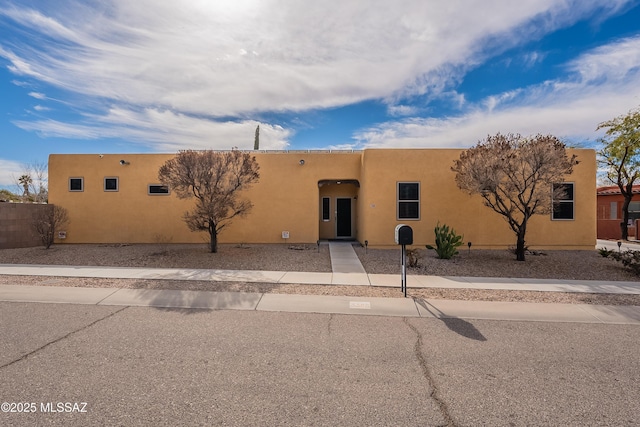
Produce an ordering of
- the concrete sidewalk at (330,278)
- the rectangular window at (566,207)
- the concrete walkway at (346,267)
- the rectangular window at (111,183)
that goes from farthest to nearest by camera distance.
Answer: the rectangular window at (111,183) < the rectangular window at (566,207) < the concrete walkway at (346,267) < the concrete sidewalk at (330,278)

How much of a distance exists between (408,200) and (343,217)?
3.97m

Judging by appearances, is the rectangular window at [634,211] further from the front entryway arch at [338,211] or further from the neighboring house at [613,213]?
the front entryway arch at [338,211]

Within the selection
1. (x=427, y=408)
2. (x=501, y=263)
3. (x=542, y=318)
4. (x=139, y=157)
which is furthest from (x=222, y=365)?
(x=139, y=157)

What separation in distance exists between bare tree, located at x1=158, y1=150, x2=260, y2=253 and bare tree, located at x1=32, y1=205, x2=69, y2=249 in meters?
5.68

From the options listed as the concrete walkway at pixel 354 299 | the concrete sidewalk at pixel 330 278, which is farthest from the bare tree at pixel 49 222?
the concrete walkway at pixel 354 299

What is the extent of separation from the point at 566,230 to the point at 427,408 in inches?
523

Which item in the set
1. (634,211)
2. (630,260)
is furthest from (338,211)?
(634,211)

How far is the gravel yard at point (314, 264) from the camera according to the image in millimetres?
7078

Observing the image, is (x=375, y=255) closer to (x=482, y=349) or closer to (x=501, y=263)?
(x=501, y=263)

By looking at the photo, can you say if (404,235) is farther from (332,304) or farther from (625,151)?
(625,151)

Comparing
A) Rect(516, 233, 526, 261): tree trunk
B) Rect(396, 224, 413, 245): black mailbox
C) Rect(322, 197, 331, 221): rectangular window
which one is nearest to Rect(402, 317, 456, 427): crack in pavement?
Rect(396, 224, 413, 245): black mailbox

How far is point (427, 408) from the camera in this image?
3023 mm

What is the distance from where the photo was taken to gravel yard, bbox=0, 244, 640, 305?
23.2 feet

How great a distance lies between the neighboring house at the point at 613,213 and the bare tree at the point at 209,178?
75.0 ft
